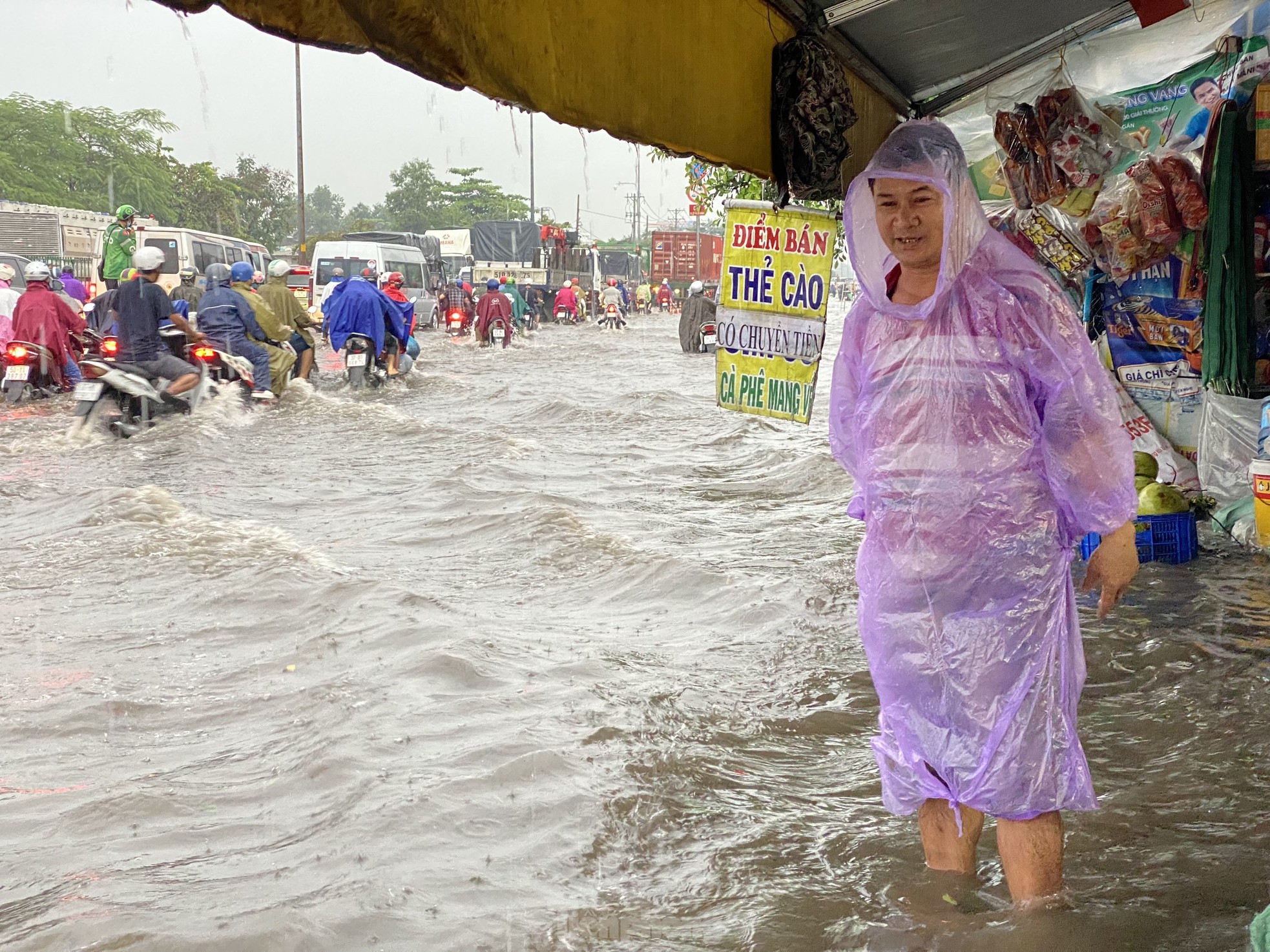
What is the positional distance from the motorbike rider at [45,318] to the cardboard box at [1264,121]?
11.6 m

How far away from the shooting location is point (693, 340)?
26438mm

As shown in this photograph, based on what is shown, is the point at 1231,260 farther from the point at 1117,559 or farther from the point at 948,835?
the point at 948,835

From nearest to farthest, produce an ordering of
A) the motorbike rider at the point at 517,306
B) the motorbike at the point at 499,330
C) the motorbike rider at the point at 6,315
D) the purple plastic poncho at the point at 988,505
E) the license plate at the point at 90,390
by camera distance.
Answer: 1. the purple plastic poncho at the point at 988,505
2. the license plate at the point at 90,390
3. the motorbike rider at the point at 6,315
4. the motorbike at the point at 499,330
5. the motorbike rider at the point at 517,306

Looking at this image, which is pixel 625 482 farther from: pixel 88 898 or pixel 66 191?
pixel 66 191

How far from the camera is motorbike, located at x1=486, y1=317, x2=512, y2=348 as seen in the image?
2609 cm

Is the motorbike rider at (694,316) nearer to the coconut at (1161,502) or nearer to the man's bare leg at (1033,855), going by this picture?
the coconut at (1161,502)

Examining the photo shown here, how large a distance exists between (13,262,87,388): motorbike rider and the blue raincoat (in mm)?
2907

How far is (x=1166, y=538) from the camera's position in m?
6.34

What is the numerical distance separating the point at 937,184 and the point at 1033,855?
1.47 metres

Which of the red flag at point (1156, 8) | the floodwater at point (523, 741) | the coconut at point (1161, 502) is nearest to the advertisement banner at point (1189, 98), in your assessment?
the red flag at point (1156, 8)

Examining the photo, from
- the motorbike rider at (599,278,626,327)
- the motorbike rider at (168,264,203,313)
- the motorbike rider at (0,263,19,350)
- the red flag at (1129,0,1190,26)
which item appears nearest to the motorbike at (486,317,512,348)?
the motorbike rider at (168,264,203,313)

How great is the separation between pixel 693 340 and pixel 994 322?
2406 cm

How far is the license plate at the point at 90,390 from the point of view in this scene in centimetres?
1052

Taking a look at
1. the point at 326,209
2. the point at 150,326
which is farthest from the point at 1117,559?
the point at 326,209
